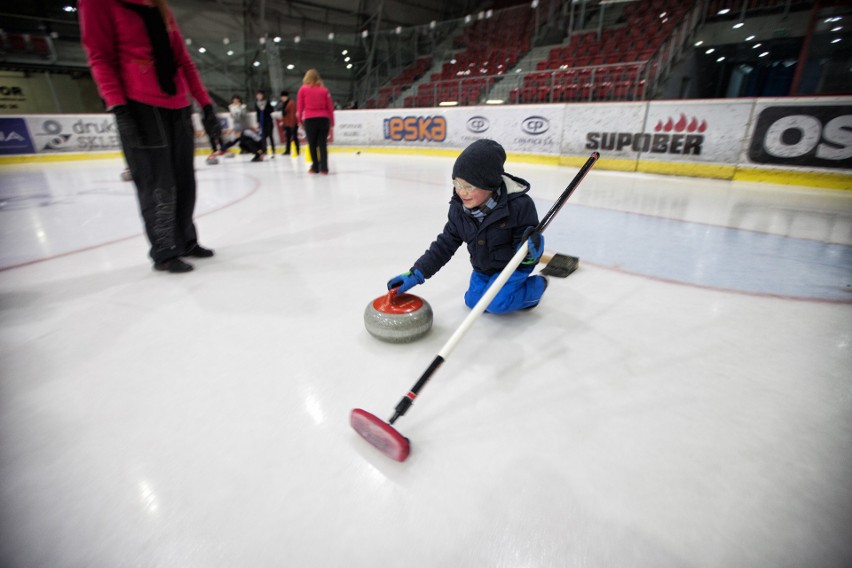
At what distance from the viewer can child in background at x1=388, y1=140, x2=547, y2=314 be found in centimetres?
131

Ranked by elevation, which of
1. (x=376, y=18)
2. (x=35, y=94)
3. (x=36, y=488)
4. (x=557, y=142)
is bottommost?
(x=36, y=488)

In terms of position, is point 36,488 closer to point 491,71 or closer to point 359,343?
point 359,343

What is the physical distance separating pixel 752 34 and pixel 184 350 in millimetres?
12859

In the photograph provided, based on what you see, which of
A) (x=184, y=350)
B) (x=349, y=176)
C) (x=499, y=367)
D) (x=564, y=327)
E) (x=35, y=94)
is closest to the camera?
(x=499, y=367)

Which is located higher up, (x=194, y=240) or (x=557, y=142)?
(x=557, y=142)

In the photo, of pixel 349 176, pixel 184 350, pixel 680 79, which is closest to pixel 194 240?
pixel 184 350


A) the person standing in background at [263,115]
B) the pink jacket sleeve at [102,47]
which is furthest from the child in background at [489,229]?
the person standing in background at [263,115]

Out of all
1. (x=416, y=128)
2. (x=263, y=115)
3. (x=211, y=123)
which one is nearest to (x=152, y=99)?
(x=211, y=123)

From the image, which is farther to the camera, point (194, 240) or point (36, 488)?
point (194, 240)

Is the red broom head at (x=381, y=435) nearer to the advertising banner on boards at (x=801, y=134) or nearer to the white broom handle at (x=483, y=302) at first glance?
the white broom handle at (x=483, y=302)

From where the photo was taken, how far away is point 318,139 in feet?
19.1

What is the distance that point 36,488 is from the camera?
3.04ft

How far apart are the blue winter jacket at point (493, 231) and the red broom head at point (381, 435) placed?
0.68 metres

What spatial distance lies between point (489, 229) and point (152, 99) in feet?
5.78
